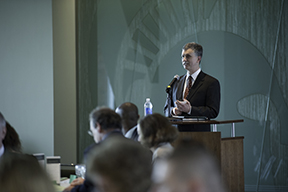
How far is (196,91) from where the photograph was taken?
3.96 m

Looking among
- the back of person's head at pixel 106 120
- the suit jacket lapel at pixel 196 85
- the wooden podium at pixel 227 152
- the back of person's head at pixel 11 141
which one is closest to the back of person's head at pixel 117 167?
the back of person's head at pixel 106 120

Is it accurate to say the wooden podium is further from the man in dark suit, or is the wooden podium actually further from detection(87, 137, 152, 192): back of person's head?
A: detection(87, 137, 152, 192): back of person's head

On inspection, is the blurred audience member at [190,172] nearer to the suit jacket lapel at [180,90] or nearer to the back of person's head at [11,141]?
the back of person's head at [11,141]

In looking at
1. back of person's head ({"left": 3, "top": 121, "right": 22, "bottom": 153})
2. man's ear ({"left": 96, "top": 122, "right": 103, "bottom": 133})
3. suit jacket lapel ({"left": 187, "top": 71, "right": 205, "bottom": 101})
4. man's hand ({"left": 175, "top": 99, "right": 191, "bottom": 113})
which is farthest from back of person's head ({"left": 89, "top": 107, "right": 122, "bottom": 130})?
suit jacket lapel ({"left": 187, "top": 71, "right": 205, "bottom": 101})

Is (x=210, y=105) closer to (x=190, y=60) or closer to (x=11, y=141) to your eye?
(x=190, y=60)

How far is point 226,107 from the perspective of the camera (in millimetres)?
5891

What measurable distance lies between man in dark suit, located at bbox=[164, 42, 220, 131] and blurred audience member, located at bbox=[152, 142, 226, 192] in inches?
109

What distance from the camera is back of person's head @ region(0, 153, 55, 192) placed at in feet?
2.97

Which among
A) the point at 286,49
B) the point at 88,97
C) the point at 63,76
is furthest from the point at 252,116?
the point at 63,76

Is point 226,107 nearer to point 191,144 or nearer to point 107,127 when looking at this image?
point 107,127

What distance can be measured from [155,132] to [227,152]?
129 centimetres

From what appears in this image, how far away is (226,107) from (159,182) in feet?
16.7

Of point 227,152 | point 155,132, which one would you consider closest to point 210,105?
point 227,152

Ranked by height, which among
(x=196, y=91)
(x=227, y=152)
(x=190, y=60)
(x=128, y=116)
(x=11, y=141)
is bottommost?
(x=227, y=152)
